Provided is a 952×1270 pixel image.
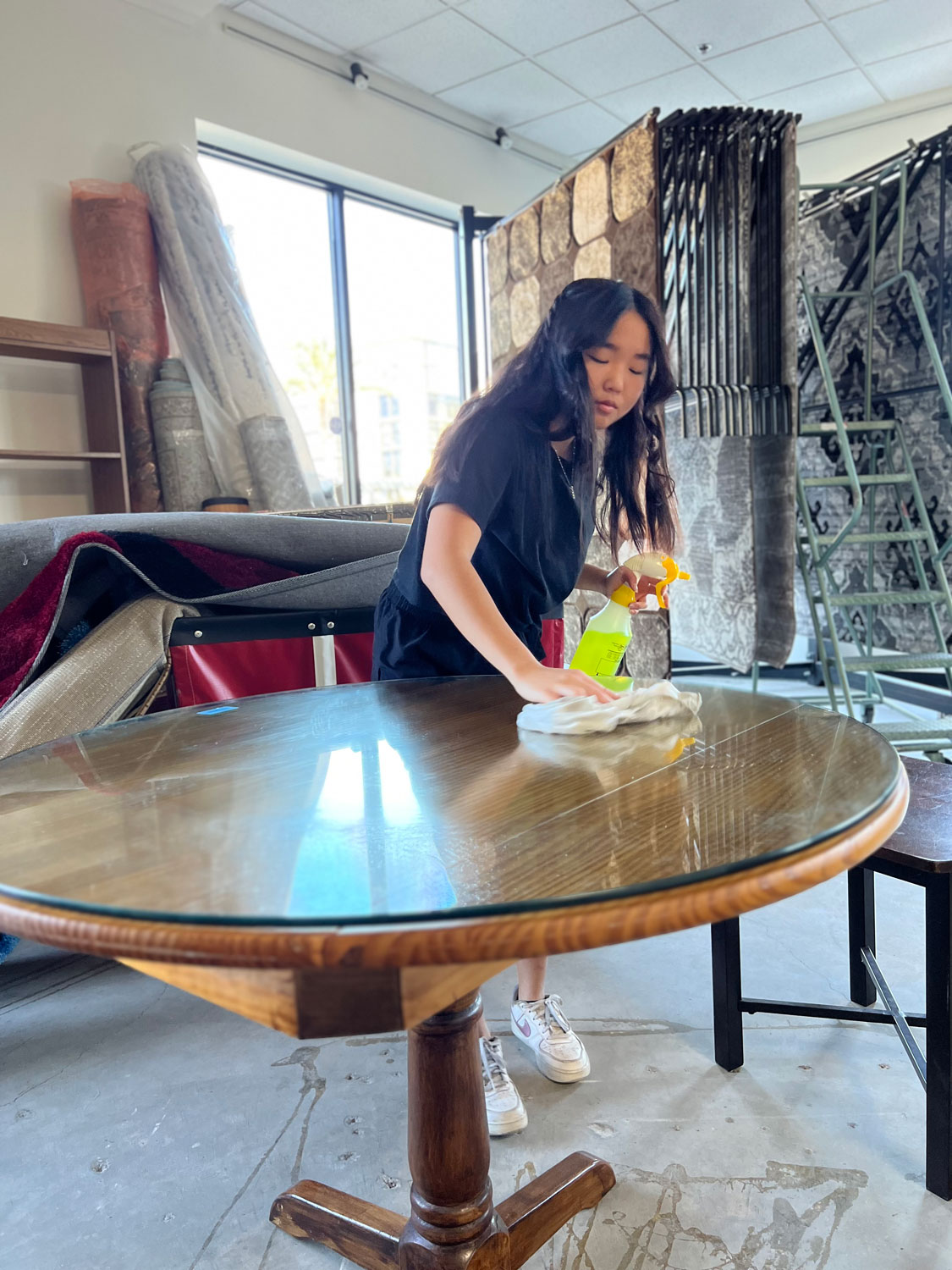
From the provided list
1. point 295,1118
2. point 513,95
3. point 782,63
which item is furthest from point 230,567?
point 782,63

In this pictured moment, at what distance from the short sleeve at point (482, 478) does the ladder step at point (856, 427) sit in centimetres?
223

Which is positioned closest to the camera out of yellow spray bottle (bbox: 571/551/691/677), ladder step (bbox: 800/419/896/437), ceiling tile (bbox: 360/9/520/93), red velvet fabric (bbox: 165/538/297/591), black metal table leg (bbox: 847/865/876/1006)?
yellow spray bottle (bbox: 571/551/691/677)

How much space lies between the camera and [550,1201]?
1.05 metres

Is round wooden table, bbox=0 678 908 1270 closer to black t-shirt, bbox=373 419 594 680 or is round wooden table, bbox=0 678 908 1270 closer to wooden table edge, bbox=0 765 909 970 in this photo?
wooden table edge, bbox=0 765 909 970

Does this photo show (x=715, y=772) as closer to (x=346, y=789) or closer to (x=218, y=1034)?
(x=346, y=789)

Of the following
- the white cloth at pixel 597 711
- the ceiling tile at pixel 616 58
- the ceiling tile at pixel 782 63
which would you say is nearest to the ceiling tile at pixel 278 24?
the ceiling tile at pixel 616 58

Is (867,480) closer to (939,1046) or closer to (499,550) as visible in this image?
(499,550)

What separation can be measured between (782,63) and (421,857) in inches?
228

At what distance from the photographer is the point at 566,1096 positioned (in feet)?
4.38

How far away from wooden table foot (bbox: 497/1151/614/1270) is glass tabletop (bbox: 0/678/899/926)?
0.54m

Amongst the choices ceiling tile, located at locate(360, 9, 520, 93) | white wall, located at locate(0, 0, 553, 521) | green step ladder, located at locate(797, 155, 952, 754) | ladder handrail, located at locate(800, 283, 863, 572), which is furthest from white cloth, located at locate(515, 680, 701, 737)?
ceiling tile, located at locate(360, 9, 520, 93)

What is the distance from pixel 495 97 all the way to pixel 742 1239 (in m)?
5.80

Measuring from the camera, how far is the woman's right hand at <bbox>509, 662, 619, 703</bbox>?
37.1 inches

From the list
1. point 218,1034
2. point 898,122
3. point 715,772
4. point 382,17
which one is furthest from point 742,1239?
point 898,122
